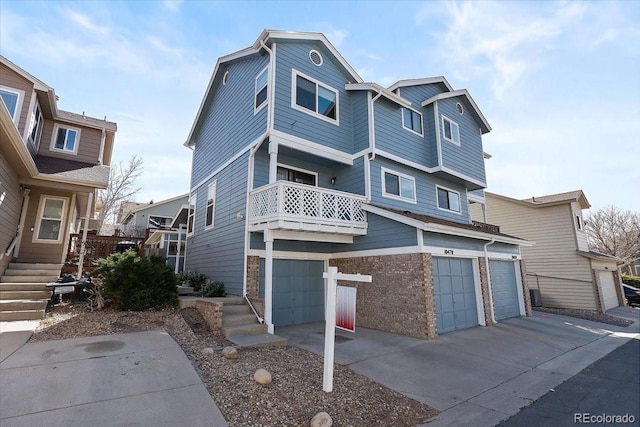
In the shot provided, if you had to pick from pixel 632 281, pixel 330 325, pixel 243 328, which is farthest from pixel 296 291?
pixel 632 281

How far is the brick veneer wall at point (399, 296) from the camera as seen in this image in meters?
9.25

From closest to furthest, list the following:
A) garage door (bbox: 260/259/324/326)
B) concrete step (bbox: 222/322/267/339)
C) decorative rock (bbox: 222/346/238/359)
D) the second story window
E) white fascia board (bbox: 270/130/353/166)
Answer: decorative rock (bbox: 222/346/238/359) → concrete step (bbox: 222/322/267/339) → white fascia board (bbox: 270/130/353/166) → garage door (bbox: 260/259/324/326) → the second story window

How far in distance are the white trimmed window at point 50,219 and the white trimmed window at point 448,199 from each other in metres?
15.4

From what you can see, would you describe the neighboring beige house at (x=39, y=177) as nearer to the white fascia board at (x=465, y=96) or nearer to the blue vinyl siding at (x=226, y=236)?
the blue vinyl siding at (x=226, y=236)

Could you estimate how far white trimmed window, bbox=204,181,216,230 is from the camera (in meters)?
13.2

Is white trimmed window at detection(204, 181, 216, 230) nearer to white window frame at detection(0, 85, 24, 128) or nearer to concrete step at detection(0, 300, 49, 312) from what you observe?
concrete step at detection(0, 300, 49, 312)

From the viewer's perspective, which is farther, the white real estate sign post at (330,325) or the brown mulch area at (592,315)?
the brown mulch area at (592,315)

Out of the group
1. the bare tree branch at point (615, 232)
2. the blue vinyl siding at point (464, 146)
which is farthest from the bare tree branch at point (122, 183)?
the bare tree branch at point (615, 232)

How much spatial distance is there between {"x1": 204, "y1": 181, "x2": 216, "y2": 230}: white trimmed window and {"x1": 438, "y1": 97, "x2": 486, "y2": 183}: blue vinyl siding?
1014 cm

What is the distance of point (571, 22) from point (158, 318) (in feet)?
41.2

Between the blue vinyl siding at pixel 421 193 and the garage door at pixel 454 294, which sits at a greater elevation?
the blue vinyl siding at pixel 421 193

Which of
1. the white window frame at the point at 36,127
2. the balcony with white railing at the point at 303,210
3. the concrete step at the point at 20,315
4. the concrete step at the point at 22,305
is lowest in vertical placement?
the concrete step at the point at 20,315

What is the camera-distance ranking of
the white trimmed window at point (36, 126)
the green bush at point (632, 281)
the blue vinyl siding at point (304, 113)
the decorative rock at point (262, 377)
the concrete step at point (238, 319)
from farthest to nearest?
1. the green bush at point (632, 281)
2. the white trimmed window at point (36, 126)
3. the blue vinyl siding at point (304, 113)
4. the concrete step at point (238, 319)
5. the decorative rock at point (262, 377)

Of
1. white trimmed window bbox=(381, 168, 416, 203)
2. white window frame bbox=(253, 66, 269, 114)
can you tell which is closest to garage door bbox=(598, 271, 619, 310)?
white trimmed window bbox=(381, 168, 416, 203)
